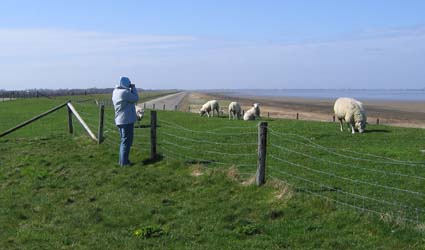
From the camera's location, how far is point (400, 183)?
38.5ft

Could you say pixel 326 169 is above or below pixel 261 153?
below

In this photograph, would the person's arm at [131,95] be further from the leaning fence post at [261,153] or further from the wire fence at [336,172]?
the leaning fence post at [261,153]

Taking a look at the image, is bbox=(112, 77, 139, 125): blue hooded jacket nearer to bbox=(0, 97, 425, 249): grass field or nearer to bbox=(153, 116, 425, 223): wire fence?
bbox=(0, 97, 425, 249): grass field

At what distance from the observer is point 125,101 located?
1516cm

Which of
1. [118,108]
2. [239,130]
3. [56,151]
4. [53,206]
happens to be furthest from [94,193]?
[239,130]

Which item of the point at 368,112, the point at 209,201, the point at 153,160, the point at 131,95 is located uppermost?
the point at 131,95

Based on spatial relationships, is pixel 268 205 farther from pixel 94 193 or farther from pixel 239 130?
pixel 239 130

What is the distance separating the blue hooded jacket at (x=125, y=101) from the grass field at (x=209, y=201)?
1.28 meters

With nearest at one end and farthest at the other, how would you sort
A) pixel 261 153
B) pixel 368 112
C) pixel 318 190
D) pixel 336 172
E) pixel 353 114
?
pixel 318 190
pixel 261 153
pixel 336 172
pixel 353 114
pixel 368 112

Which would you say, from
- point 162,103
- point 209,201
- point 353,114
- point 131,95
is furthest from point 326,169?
point 162,103

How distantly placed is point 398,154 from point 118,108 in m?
8.05

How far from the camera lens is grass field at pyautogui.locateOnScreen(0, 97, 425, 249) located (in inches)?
337

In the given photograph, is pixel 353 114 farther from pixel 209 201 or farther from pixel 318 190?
pixel 209 201

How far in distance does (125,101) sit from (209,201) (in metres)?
5.36
